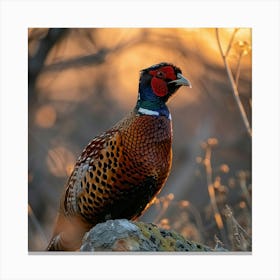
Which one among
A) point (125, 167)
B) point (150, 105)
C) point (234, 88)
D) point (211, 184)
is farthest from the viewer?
point (211, 184)

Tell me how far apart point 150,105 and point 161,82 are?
0.54 ft

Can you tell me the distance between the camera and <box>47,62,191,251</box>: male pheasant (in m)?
6.75

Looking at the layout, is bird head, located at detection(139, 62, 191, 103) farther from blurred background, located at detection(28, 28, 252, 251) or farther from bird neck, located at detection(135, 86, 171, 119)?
blurred background, located at detection(28, 28, 252, 251)

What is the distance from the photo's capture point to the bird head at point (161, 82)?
22.9 ft

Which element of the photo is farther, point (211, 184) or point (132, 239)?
point (211, 184)

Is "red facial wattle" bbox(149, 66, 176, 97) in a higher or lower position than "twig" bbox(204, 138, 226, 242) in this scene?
higher

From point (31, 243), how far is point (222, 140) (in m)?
1.42

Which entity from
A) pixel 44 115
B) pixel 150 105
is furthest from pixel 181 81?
pixel 44 115

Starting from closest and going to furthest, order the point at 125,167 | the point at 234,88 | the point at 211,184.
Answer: the point at 125,167 → the point at 234,88 → the point at 211,184

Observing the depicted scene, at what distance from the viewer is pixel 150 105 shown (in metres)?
6.94

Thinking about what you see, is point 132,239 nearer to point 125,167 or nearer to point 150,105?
point 125,167

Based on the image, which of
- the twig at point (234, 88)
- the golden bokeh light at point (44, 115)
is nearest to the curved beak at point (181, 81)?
the twig at point (234, 88)

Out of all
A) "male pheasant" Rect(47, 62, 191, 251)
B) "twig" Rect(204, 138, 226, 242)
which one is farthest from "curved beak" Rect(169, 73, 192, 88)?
"twig" Rect(204, 138, 226, 242)

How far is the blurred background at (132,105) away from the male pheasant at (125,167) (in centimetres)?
22
